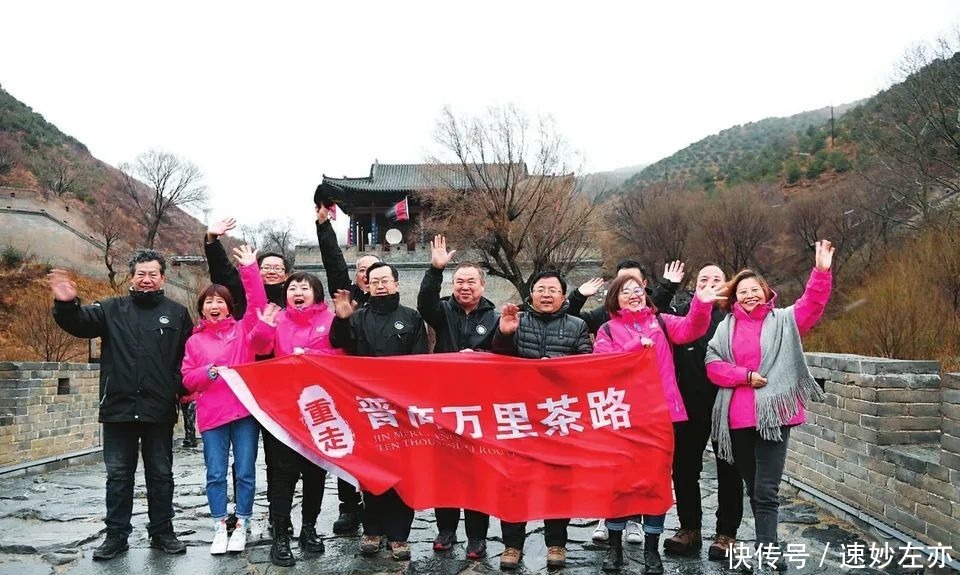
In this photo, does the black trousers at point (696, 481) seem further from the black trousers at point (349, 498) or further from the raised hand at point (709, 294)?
the black trousers at point (349, 498)

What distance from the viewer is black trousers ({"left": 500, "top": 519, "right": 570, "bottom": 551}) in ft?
13.0

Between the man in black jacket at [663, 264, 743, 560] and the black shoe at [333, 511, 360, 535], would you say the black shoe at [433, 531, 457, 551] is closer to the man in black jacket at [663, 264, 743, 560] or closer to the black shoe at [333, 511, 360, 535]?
the black shoe at [333, 511, 360, 535]

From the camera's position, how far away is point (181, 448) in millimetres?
11094

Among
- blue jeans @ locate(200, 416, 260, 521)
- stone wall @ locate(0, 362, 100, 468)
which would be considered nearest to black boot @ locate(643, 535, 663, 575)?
blue jeans @ locate(200, 416, 260, 521)

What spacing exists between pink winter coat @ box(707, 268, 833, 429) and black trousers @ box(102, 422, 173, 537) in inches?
143

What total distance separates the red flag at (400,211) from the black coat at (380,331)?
31.0 m

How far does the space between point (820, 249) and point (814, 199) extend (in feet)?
105

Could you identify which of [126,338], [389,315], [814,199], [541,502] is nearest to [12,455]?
[126,338]

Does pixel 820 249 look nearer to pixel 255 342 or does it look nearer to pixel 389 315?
pixel 389 315

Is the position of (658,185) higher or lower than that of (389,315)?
higher

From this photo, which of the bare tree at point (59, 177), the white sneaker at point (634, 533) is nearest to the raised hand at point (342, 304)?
the white sneaker at point (634, 533)

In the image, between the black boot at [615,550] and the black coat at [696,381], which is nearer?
the black boot at [615,550]

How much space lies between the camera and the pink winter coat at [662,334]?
3.97 meters

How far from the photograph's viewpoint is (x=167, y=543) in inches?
167
